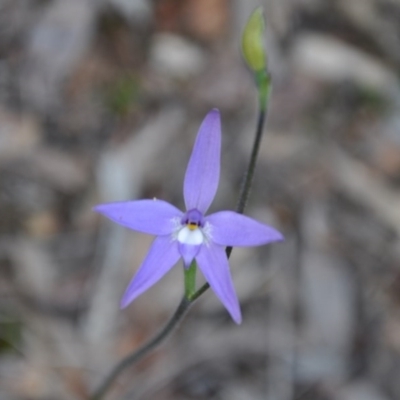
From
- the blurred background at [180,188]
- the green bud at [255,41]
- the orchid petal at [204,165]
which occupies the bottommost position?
the blurred background at [180,188]

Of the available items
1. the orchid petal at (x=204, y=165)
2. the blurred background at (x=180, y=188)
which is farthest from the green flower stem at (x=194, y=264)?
the blurred background at (x=180, y=188)

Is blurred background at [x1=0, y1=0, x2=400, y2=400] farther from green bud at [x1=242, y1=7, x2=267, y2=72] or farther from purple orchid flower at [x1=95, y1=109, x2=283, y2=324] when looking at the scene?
green bud at [x1=242, y1=7, x2=267, y2=72]

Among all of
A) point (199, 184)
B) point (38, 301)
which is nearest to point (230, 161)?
point (38, 301)

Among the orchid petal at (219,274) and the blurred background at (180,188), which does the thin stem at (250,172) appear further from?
the blurred background at (180,188)

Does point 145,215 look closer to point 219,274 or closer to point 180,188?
point 219,274

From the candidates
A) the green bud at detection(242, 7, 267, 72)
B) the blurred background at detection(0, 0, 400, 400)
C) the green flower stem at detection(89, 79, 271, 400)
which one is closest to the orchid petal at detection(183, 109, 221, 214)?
the green flower stem at detection(89, 79, 271, 400)

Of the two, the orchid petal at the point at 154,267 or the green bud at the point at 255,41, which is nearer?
the orchid petal at the point at 154,267

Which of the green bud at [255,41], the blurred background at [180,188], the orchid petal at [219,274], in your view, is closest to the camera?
the orchid petal at [219,274]
